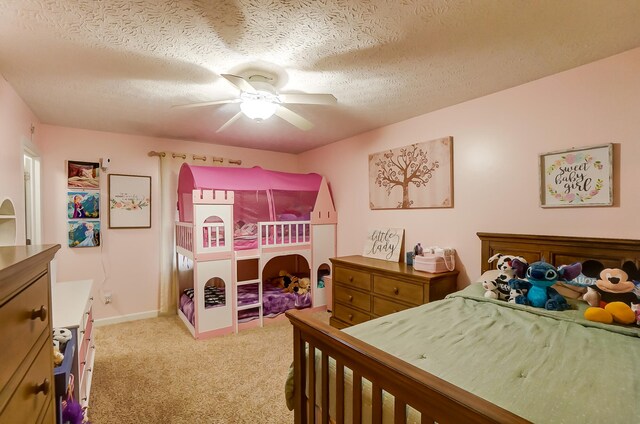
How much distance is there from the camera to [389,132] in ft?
11.1

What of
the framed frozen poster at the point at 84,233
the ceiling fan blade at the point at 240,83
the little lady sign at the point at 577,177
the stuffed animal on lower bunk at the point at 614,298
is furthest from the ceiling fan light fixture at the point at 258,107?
the framed frozen poster at the point at 84,233

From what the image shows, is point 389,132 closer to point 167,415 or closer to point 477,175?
point 477,175

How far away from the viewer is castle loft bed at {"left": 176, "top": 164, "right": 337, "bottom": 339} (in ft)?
10.4

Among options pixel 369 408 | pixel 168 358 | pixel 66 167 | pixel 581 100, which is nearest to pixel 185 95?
pixel 66 167

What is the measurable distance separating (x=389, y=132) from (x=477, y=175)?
44.5 inches

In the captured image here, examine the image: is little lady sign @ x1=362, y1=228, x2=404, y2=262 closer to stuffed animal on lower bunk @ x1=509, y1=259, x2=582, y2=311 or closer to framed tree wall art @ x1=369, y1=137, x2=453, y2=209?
framed tree wall art @ x1=369, y1=137, x2=453, y2=209

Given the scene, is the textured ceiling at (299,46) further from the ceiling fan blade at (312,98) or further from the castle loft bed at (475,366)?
the castle loft bed at (475,366)

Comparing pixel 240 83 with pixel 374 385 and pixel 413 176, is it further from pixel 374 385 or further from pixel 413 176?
pixel 413 176

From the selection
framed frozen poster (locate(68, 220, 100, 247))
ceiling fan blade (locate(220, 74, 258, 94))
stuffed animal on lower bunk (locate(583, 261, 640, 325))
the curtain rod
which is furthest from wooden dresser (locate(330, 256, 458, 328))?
framed frozen poster (locate(68, 220, 100, 247))

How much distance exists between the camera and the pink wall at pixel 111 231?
325 centimetres

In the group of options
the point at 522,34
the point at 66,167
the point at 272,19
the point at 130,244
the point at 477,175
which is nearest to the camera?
the point at 272,19

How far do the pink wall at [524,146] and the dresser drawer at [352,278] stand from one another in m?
0.62

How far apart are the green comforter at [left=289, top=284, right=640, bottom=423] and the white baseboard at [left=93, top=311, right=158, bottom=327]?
3203 millimetres

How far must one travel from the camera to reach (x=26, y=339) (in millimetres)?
835
